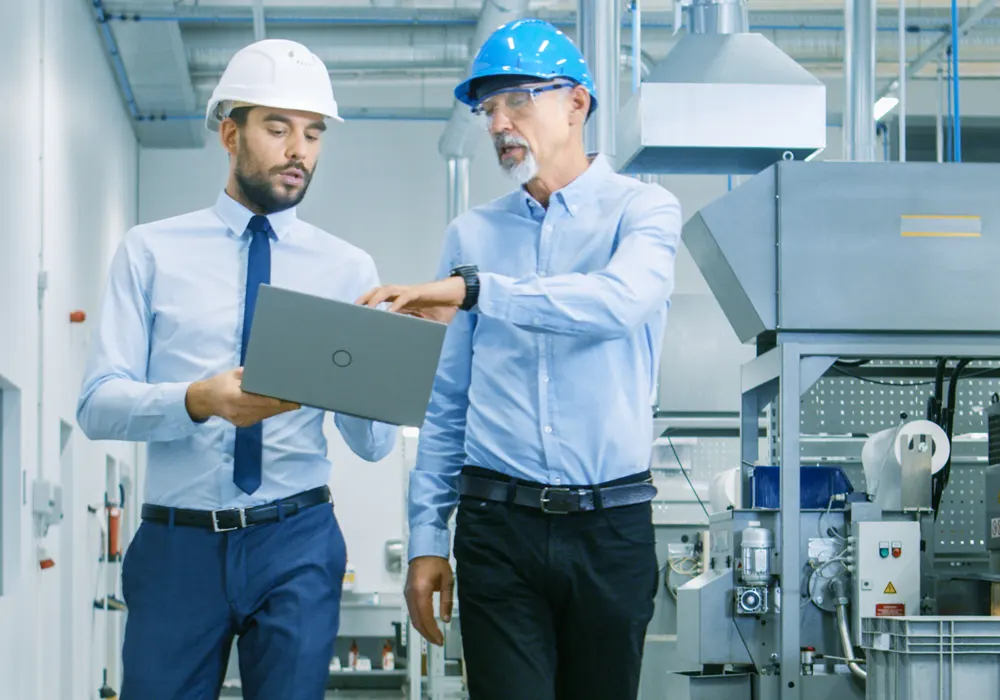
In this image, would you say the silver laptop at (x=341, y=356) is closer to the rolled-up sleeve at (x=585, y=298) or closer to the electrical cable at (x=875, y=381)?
the rolled-up sleeve at (x=585, y=298)

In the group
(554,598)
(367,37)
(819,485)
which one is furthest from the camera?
(367,37)

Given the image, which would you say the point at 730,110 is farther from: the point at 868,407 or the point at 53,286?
the point at 53,286

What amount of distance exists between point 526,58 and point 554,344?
0.44 m

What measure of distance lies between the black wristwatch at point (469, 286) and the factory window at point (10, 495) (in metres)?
3.76

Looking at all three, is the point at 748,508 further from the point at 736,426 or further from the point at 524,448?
the point at 736,426

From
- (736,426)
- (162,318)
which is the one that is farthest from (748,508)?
(736,426)

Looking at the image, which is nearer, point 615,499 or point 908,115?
point 615,499

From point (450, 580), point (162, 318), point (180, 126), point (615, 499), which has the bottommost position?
point (450, 580)

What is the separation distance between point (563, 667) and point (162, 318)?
793 mm

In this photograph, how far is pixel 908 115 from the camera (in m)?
10.1

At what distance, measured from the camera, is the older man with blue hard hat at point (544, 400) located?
1929mm

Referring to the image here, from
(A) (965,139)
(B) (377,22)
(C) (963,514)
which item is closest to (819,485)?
(C) (963,514)

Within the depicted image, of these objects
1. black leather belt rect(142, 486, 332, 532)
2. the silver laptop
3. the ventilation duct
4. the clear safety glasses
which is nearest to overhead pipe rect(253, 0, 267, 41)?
the ventilation duct

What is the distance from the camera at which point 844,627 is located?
3.48 m
